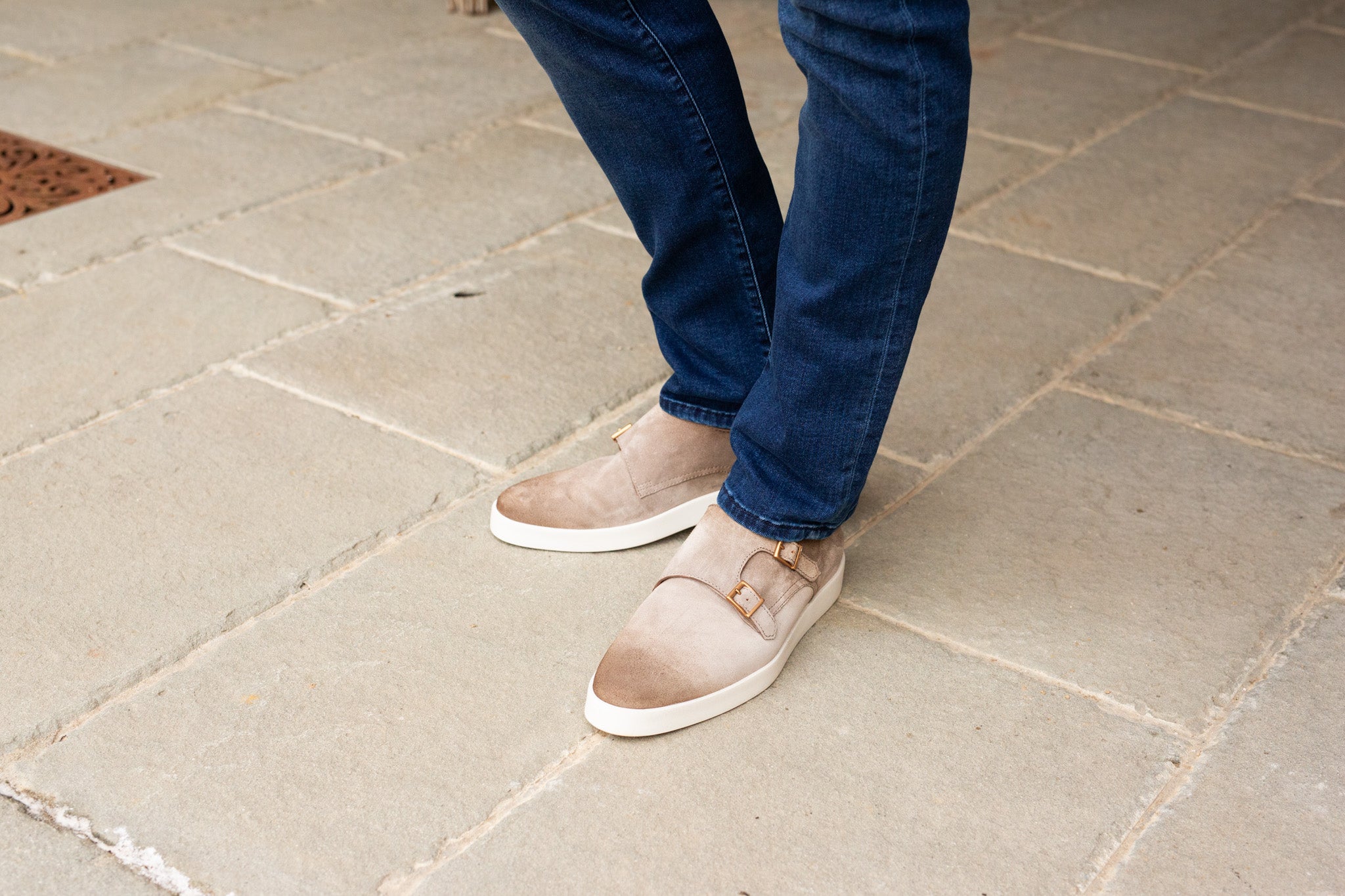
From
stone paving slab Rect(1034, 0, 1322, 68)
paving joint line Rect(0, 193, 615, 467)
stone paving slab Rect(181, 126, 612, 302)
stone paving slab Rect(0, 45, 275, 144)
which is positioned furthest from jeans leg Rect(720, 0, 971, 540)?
stone paving slab Rect(1034, 0, 1322, 68)

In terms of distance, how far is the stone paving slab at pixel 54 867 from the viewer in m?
1.13

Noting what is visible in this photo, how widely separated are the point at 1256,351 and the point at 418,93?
6.90 ft

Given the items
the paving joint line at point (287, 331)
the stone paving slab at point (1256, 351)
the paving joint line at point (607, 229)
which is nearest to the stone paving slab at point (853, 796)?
the stone paving slab at point (1256, 351)

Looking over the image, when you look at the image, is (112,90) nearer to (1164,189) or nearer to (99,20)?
(99,20)

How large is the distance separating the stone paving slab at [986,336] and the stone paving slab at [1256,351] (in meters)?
0.08

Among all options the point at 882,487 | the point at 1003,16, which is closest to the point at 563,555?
the point at 882,487

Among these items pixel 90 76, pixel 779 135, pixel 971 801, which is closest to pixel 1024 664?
pixel 971 801

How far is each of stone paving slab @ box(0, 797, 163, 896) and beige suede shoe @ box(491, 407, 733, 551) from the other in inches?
24.3

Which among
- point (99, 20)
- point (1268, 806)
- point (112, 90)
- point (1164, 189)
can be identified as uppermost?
point (99, 20)

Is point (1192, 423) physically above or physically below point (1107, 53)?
below

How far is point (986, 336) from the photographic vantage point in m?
2.19

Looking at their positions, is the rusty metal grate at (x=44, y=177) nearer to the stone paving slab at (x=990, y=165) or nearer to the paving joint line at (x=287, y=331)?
the paving joint line at (x=287, y=331)

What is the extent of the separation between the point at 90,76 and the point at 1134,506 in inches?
111

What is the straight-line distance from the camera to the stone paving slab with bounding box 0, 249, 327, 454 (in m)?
1.90
